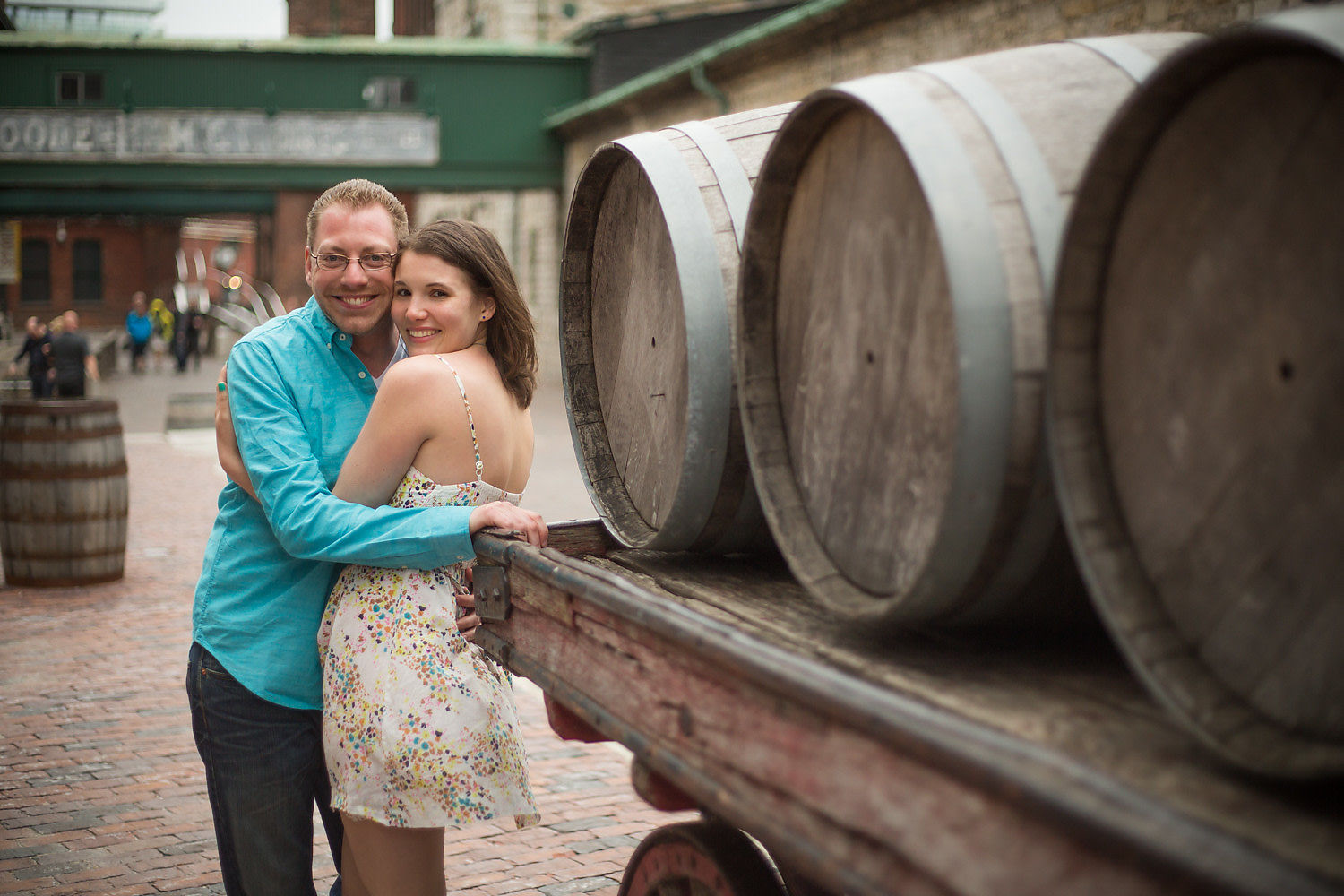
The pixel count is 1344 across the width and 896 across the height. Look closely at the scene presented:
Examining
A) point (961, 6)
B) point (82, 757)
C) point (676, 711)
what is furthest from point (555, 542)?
point (961, 6)

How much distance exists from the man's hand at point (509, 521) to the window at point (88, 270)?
56.6 metres

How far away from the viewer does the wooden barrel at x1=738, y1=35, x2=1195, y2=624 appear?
58.9 inches

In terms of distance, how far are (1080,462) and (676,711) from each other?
24.7 inches

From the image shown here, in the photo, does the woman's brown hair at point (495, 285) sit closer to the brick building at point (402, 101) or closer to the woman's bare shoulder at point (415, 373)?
the woman's bare shoulder at point (415, 373)

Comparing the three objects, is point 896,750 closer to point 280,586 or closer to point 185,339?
point 280,586

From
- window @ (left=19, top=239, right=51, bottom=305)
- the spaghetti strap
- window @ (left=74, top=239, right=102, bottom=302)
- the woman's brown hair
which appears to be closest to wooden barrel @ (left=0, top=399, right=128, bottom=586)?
the woman's brown hair

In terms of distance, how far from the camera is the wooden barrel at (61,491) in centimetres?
750

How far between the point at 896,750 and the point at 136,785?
424cm

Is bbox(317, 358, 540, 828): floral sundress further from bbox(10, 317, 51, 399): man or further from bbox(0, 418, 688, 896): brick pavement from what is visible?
bbox(10, 317, 51, 399): man

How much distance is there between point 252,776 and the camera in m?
2.55

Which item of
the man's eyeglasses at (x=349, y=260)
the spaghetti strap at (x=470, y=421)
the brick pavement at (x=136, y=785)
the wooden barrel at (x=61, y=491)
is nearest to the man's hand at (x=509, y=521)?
the spaghetti strap at (x=470, y=421)

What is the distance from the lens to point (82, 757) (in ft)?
16.2

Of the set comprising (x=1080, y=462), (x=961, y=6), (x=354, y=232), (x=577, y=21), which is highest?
(x=577, y=21)

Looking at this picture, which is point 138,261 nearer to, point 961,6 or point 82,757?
point 961,6
